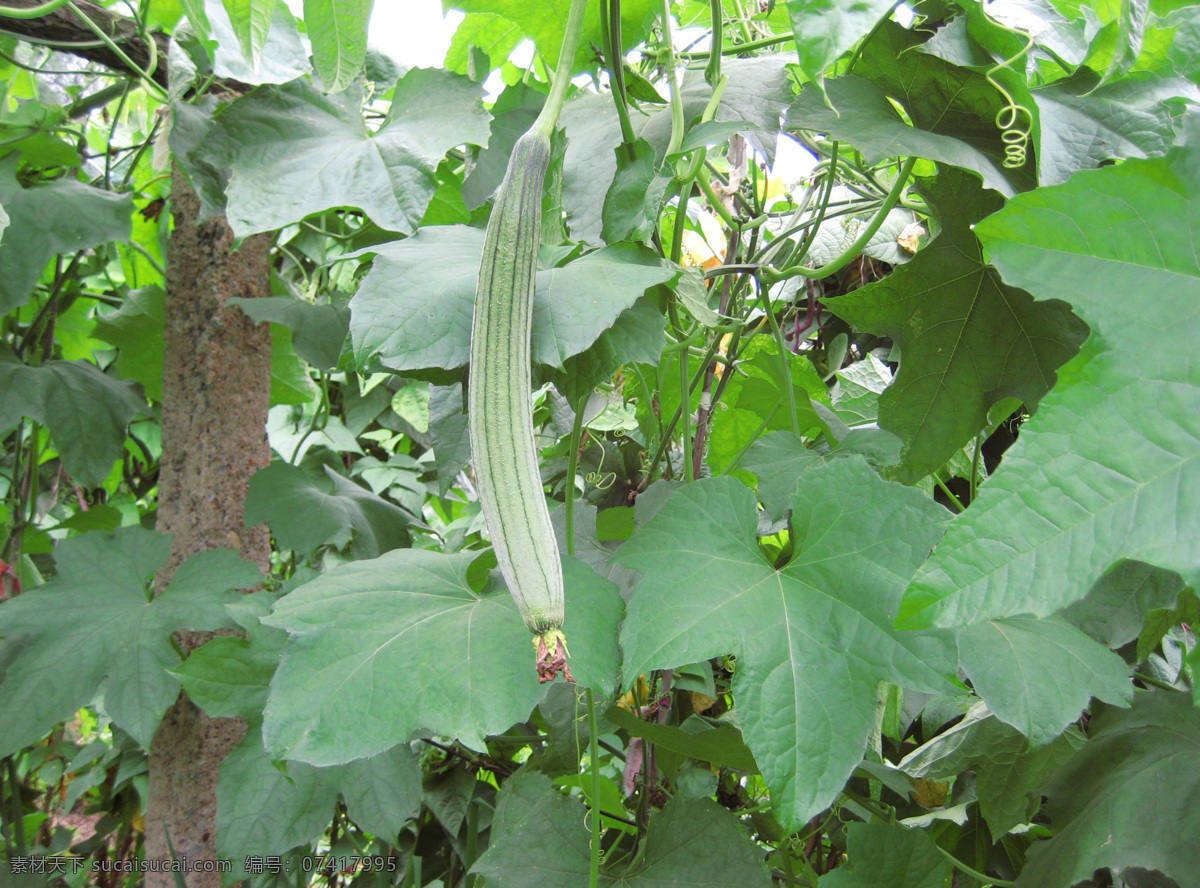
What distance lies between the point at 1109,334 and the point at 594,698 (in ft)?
1.65

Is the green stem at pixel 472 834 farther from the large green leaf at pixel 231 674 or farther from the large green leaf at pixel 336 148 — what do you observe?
the large green leaf at pixel 336 148

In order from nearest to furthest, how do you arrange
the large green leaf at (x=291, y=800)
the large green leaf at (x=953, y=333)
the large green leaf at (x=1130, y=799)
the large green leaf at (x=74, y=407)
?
the large green leaf at (x=1130, y=799) → the large green leaf at (x=953, y=333) → the large green leaf at (x=291, y=800) → the large green leaf at (x=74, y=407)

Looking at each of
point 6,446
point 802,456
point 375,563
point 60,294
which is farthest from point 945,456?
point 6,446

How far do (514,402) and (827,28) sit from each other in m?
0.25

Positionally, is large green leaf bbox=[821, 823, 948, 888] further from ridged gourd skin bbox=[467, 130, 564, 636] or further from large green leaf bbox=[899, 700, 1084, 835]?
ridged gourd skin bbox=[467, 130, 564, 636]

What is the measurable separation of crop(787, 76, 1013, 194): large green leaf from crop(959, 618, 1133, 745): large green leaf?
1.10 ft

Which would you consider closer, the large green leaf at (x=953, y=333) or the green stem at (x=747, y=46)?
the large green leaf at (x=953, y=333)

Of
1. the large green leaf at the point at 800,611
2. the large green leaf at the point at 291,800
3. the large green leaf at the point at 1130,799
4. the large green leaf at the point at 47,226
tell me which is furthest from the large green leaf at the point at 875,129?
the large green leaf at the point at 47,226

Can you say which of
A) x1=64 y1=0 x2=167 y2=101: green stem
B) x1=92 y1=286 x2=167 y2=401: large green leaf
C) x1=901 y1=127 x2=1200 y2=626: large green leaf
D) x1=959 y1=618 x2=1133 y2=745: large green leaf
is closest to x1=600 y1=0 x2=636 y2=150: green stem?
x1=901 y1=127 x2=1200 y2=626: large green leaf

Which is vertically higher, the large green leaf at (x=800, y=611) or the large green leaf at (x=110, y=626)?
the large green leaf at (x=800, y=611)

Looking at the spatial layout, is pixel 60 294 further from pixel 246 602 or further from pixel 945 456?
pixel 945 456

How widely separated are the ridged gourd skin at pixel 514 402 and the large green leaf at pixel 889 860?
0.47m

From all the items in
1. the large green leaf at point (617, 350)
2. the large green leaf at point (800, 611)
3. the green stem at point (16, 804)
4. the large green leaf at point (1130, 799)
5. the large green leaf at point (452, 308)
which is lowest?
the green stem at point (16, 804)

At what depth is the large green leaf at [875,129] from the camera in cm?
62
